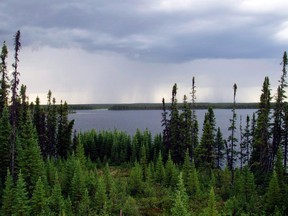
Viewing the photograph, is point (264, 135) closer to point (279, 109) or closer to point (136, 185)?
point (279, 109)

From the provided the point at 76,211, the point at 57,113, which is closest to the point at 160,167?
the point at 76,211

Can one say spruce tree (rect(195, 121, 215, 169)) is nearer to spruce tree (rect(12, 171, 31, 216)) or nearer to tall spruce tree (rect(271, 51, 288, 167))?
tall spruce tree (rect(271, 51, 288, 167))

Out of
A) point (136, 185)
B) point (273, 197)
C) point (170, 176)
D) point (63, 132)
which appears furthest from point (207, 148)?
point (63, 132)

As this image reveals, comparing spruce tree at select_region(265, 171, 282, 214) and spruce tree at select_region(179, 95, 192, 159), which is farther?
spruce tree at select_region(179, 95, 192, 159)

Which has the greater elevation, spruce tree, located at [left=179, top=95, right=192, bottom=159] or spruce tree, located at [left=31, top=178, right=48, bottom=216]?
spruce tree, located at [left=179, top=95, right=192, bottom=159]

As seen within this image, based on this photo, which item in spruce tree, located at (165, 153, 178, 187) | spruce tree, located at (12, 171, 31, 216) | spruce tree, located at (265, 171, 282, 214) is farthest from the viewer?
spruce tree, located at (165, 153, 178, 187)

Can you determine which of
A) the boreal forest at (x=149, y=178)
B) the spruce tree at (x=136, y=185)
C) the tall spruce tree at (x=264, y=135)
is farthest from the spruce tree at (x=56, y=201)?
the tall spruce tree at (x=264, y=135)

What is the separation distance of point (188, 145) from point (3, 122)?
118 ft

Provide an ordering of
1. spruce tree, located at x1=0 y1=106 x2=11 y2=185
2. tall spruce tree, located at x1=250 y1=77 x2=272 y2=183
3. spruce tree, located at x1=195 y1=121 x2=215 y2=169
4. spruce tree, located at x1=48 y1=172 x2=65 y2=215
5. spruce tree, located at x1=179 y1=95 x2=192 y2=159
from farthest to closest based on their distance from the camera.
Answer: spruce tree, located at x1=179 y1=95 x2=192 y2=159 → spruce tree, located at x1=195 y1=121 x2=215 y2=169 → tall spruce tree, located at x1=250 y1=77 x2=272 y2=183 → spruce tree, located at x1=0 y1=106 x2=11 y2=185 → spruce tree, located at x1=48 y1=172 x2=65 y2=215

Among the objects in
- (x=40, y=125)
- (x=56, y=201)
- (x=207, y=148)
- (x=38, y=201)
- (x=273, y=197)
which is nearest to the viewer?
(x=38, y=201)

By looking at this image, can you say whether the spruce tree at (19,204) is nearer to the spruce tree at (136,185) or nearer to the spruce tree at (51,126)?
the spruce tree at (136,185)

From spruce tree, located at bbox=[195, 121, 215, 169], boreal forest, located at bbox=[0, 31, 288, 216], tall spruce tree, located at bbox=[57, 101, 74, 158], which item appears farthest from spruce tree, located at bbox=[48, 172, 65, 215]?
tall spruce tree, located at bbox=[57, 101, 74, 158]

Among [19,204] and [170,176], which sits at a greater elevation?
[19,204]

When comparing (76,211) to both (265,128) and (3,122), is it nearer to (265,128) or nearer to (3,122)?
(3,122)
